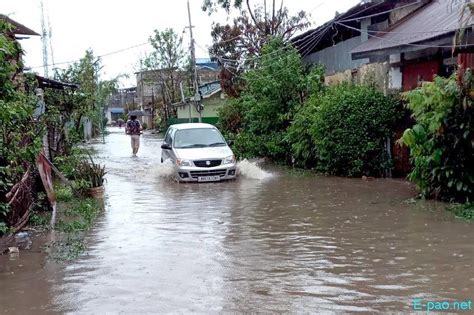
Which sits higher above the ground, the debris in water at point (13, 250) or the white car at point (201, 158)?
the white car at point (201, 158)

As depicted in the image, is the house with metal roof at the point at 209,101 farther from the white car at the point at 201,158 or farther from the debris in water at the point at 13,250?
the debris in water at the point at 13,250

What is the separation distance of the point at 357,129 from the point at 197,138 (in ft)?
15.3

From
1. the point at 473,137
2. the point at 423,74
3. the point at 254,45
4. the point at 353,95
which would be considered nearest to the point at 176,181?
the point at 353,95

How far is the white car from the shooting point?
14.8 metres

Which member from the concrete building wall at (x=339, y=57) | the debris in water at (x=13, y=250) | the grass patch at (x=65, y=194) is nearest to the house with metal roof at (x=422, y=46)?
the concrete building wall at (x=339, y=57)

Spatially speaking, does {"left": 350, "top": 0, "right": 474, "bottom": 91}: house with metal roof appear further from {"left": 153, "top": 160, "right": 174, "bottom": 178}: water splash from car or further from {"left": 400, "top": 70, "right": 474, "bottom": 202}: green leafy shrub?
{"left": 153, "top": 160, "right": 174, "bottom": 178}: water splash from car

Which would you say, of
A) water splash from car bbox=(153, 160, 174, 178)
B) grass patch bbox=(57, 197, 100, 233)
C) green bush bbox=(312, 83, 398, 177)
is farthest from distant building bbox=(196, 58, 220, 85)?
grass patch bbox=(57, 197, 100, 233)

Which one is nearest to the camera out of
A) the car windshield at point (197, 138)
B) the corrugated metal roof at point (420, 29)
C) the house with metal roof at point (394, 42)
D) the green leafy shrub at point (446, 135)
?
the green leafy shrub at point (446, 135)

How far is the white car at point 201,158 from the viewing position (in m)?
14.8

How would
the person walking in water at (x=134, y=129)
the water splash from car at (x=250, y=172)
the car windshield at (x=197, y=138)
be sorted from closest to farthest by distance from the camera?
the car windshield at (x=197, y=138)
the water splash from car at (x=250, y=172)
the person walking in water at (x=134, y=129)

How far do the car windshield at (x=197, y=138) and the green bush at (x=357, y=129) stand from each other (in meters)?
2.96

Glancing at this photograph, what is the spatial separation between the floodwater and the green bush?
2890 millimetres

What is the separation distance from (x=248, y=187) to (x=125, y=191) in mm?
3200

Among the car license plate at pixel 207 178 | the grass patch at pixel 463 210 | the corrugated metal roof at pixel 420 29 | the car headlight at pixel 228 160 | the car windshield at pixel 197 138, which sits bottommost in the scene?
the grass patch at pixel 463 210
